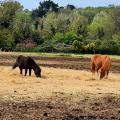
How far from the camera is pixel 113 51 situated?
79.5 meters

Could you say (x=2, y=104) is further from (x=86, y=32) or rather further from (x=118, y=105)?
(x=86, y=32)

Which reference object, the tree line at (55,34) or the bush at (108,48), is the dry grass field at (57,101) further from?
the bush at (108,48)

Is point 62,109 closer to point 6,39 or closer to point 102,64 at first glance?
point 102,64

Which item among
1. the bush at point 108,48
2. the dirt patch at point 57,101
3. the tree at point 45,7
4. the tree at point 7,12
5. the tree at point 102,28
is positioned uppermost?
the tree at point 45,7

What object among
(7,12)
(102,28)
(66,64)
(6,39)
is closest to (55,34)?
(7,12)

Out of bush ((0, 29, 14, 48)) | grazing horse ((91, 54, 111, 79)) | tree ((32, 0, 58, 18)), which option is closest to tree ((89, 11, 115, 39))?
bush ((0, 29, 14, 48))

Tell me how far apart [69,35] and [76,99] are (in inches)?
2729

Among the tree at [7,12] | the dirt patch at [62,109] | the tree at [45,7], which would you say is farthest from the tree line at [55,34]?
the dirt patch at [62,109]

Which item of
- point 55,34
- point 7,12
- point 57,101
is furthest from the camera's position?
point 55,34

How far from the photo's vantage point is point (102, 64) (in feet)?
87.0

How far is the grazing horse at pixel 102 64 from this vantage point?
26002 mm

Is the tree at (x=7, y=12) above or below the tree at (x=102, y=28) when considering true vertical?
above

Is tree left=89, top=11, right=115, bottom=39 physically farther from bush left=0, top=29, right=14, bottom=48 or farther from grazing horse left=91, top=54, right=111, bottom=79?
grazing horse left=91, top=54, right=111, bottom=79

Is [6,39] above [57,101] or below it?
above
